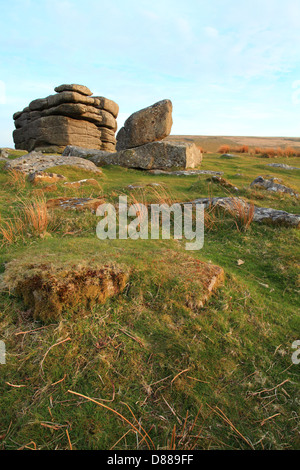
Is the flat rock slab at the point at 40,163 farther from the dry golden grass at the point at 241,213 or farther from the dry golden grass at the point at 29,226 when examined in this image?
the dry golden grass at the point at 241,213

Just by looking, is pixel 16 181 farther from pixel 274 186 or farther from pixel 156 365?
pixel 274 186

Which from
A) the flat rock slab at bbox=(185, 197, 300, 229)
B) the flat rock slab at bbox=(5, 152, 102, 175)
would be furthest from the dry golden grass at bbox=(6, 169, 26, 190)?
the flat rock slab at bbox=(185, 197, 300, 229)

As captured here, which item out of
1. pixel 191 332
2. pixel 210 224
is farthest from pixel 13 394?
pixel 210 224

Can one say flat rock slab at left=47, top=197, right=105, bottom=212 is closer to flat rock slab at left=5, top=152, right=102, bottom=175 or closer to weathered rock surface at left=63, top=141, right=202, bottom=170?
flat rock slab at left=5, top=152, right=102, bottom=175

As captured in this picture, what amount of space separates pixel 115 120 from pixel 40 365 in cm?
2352

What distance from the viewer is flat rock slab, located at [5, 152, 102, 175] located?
33.5 ft

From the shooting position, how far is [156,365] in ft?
8.38

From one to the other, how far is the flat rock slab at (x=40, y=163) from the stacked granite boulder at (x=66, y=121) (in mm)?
8534

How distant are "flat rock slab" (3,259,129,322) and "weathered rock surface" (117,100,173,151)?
11.7 meters

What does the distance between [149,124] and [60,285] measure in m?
12.3

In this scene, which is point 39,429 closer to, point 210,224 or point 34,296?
point 34,296

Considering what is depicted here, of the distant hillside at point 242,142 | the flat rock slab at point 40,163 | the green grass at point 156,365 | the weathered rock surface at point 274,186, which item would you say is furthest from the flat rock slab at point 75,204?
the distant hillside at point 242,142

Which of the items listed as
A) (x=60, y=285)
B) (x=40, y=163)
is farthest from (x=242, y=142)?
(x=60, y=285)

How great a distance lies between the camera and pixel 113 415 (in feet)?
7.04
